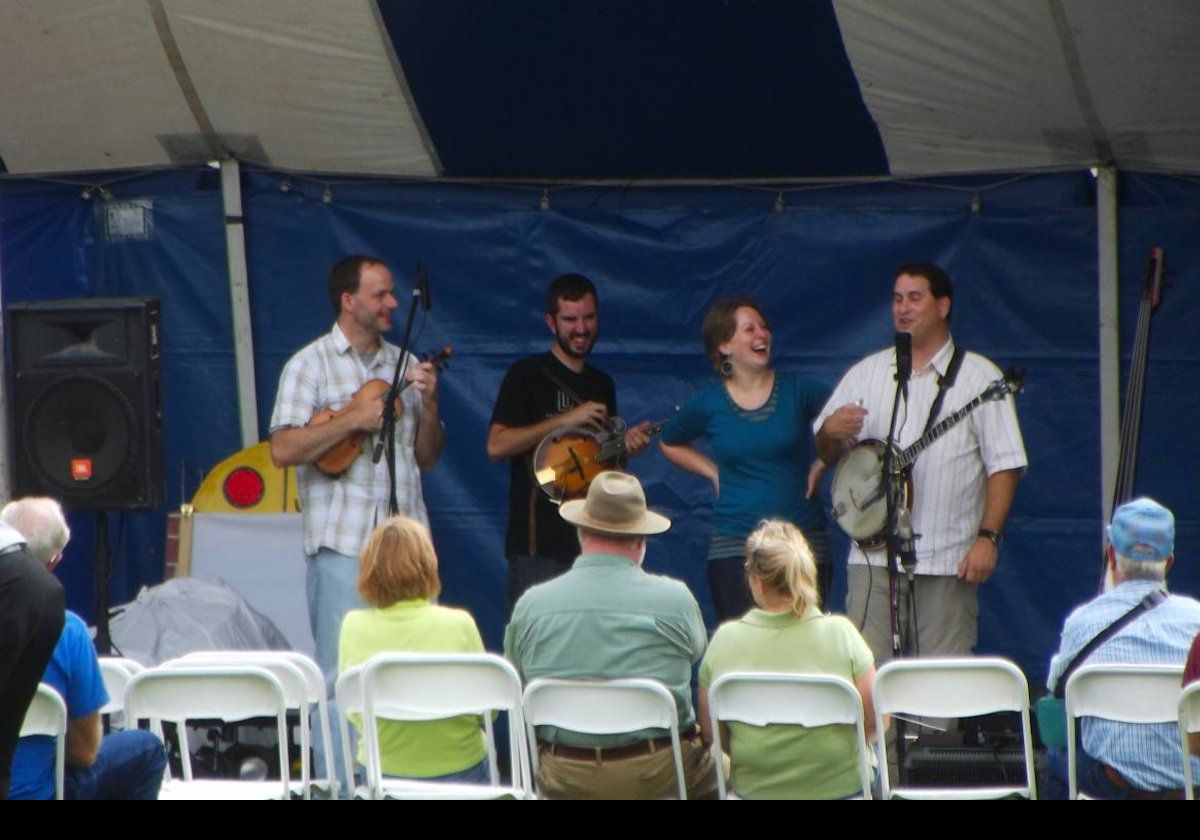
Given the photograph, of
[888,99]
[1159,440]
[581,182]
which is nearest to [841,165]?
[888,99]

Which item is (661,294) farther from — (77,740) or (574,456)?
(77,740)

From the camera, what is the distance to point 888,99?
207 inches

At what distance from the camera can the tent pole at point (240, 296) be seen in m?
6.03

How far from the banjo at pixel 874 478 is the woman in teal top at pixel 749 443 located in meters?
0.13

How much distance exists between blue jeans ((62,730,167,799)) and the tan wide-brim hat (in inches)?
44.6

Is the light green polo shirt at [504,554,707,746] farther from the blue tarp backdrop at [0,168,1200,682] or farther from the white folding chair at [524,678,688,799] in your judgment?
the blue tarp backdrop at [0,168,1200,682]

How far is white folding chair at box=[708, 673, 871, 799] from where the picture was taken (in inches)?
128

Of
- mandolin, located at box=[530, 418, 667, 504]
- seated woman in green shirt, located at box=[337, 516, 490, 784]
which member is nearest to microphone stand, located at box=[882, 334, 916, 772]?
mandolin, located at box=[530, 418, 667, 504]

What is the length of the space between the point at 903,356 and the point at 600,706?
5.42 feet

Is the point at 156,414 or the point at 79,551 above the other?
the point at 156,414

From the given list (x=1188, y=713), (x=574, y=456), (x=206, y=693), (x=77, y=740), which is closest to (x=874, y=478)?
(x=574, y=456)
